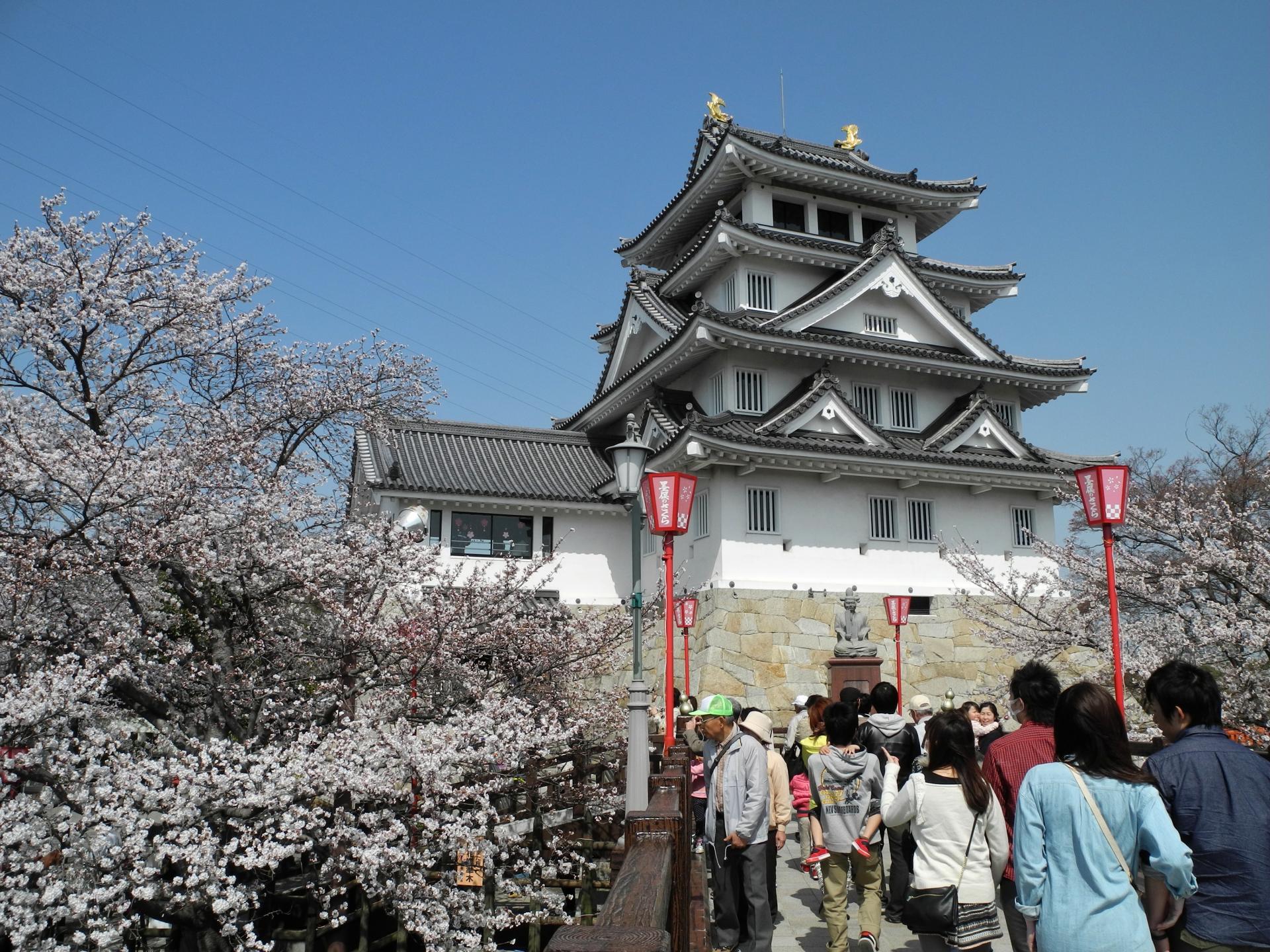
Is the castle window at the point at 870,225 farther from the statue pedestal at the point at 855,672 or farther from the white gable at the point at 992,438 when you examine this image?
the statue pedestal at the point at 855,672

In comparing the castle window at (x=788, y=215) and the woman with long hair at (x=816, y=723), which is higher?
the castle window at (x=788, y=215)

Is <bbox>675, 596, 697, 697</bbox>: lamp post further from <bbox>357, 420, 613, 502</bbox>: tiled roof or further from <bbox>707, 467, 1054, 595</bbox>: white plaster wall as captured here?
<bbox>357, 420, 613, 502</bbox>: tiled roof

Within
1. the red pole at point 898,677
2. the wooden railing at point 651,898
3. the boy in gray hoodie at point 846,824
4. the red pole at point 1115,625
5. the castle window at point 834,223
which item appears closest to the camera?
the wooden railing at point 651,898

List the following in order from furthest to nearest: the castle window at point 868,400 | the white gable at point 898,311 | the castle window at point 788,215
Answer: the castle window at point 788,215, the castle window at point 868,400, the white gable at point 898,311

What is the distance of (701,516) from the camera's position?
21.0 metres

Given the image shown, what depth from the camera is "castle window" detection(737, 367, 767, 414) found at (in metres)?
21.8

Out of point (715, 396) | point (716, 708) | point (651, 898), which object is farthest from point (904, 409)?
point (651, 898)

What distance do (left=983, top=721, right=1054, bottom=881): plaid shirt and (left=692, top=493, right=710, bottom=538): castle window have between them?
15318mm

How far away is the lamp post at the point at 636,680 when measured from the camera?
7.40 meters

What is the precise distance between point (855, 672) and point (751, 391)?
A: 7.03 m

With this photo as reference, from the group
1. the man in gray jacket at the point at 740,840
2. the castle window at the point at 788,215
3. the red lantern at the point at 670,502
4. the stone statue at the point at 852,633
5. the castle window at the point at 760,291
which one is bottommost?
the man in gray jacket at the point at 740,840

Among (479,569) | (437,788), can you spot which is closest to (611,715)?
(479,569)

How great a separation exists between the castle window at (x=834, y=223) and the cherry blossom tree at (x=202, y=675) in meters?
16.8

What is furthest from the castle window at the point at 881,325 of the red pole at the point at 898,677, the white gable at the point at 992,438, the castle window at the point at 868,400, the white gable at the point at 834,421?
the red pole at the point at 898,677
